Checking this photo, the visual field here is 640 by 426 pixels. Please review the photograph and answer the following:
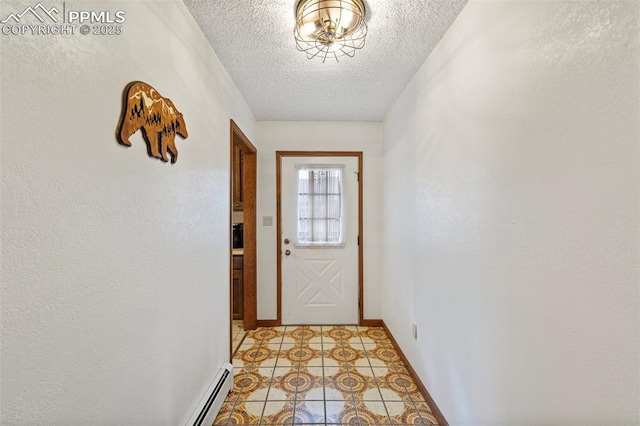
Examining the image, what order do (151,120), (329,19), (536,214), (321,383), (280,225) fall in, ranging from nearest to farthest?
(536,214) < (151,120) < (329,19) < (321,383) < (280,225)

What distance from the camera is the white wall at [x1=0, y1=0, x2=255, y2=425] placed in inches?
25.1

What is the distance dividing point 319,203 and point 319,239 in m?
0.43

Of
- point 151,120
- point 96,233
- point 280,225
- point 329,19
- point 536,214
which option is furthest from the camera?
point 280,225

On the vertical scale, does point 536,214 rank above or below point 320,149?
below

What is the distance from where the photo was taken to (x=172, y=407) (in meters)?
1.28

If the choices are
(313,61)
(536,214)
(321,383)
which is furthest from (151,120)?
(321,383)

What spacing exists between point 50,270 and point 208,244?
1059 millimetres

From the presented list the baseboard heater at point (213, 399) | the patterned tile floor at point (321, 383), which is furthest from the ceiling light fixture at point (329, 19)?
the patterned tile floor at point (321, 383)

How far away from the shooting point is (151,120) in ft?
3.62

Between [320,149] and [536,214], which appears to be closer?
[536,214]

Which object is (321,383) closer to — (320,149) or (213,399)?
(213,399)

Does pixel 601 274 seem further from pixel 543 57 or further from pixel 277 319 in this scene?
pixel 277 319

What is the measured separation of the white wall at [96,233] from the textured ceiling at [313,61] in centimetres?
26

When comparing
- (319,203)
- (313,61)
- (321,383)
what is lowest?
(321,383)
